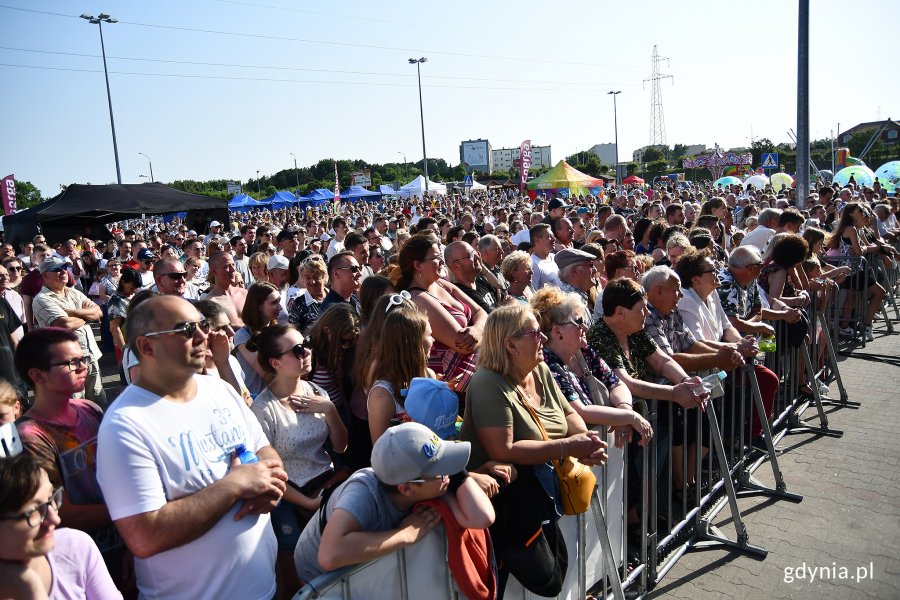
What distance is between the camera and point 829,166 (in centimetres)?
5656

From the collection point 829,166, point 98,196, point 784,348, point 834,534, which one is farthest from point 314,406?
point 829,166

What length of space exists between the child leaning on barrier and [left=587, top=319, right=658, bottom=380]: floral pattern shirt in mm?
1850

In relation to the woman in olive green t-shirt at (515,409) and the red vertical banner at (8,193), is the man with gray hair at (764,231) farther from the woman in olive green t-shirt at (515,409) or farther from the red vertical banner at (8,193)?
the red vertical banner at (8,193)

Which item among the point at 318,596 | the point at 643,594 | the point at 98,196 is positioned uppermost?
the point at 98,196

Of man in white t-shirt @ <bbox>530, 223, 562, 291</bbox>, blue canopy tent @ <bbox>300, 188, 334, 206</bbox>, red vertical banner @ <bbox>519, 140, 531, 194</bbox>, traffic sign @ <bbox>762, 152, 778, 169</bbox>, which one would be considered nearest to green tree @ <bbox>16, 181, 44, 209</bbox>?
blue canopy tent @ <bbox>300, 188, 334, 206</bbox>

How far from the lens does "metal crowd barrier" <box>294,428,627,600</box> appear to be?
87.1 inches

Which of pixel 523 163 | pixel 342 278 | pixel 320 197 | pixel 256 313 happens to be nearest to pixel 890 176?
pixel 523 163

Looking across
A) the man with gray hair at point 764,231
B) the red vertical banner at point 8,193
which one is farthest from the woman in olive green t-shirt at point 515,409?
the red vertical banner at point 8,193

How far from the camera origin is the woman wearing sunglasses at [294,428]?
10.1 ft

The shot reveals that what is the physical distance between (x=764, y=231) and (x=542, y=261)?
3265mm

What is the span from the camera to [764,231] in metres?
8.21

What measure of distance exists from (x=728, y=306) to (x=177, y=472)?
490 cm

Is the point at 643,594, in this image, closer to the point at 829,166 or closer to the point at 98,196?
the point at 98,196

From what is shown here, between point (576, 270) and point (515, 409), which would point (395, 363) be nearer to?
point (515, 409)
